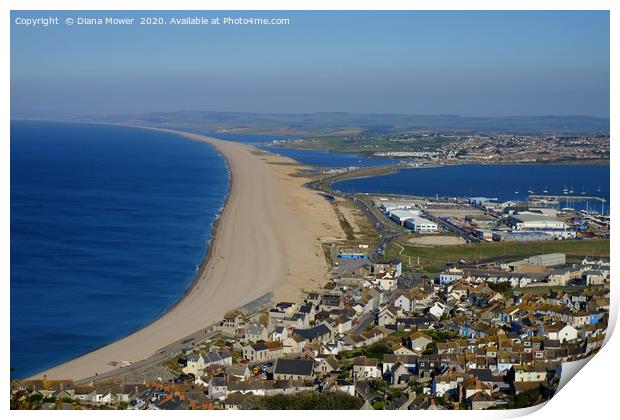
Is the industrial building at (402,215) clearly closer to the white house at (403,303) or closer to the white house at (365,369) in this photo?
the white house at (403,303)

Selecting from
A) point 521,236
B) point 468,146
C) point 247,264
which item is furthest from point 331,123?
point 247,264

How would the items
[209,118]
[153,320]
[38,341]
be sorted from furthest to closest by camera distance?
[209,118], [153,320], [38,341]

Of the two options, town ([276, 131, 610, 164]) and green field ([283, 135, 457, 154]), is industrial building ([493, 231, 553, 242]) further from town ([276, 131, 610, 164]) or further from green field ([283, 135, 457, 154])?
green field ([283, 135, 457, 154])

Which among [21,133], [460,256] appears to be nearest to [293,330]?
[460,256]

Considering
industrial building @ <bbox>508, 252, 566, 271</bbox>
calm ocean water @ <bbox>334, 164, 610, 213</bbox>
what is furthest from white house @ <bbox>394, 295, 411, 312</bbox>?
calm ocean water @ <bbox>334, 164, 610, 213</bbox>

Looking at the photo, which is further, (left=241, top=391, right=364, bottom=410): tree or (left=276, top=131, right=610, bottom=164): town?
(left=276, top=131, right=610, bottom=164): town

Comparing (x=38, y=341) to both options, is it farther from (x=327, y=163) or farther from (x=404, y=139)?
(x=404, y=139)
